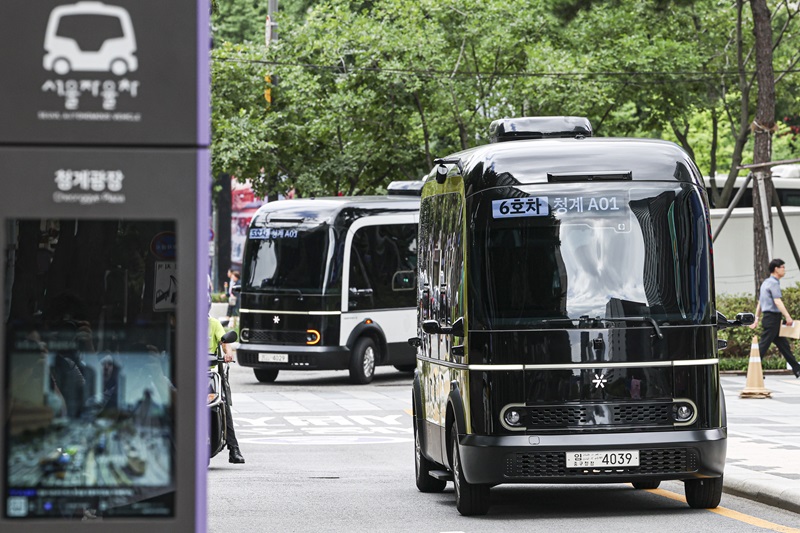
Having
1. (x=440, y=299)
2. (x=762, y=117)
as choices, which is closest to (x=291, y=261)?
(x=762, y=117)

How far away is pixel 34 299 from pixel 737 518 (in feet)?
22.2

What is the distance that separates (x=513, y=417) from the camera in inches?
444

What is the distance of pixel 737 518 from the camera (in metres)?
Answer: 11.2

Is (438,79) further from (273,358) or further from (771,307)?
(771,307)

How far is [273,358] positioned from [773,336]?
26.5 ft

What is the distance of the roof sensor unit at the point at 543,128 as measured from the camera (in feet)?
45.7

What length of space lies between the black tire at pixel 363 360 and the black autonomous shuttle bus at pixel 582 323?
14908 millimetres

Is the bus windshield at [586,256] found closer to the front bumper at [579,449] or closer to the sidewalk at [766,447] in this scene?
the front bumper at [579,449]

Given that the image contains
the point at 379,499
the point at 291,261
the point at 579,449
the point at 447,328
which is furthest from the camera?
the point at 291,261

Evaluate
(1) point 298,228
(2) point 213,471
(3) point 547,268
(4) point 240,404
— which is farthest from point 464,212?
(1) point 298,228

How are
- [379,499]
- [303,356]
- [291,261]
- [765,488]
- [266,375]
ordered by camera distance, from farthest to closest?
[266,375], [291,261], [303,356], [379,499], [765,488]

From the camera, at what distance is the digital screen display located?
5461mm

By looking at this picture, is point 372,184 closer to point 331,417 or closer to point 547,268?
point 331,417

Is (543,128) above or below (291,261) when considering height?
above
